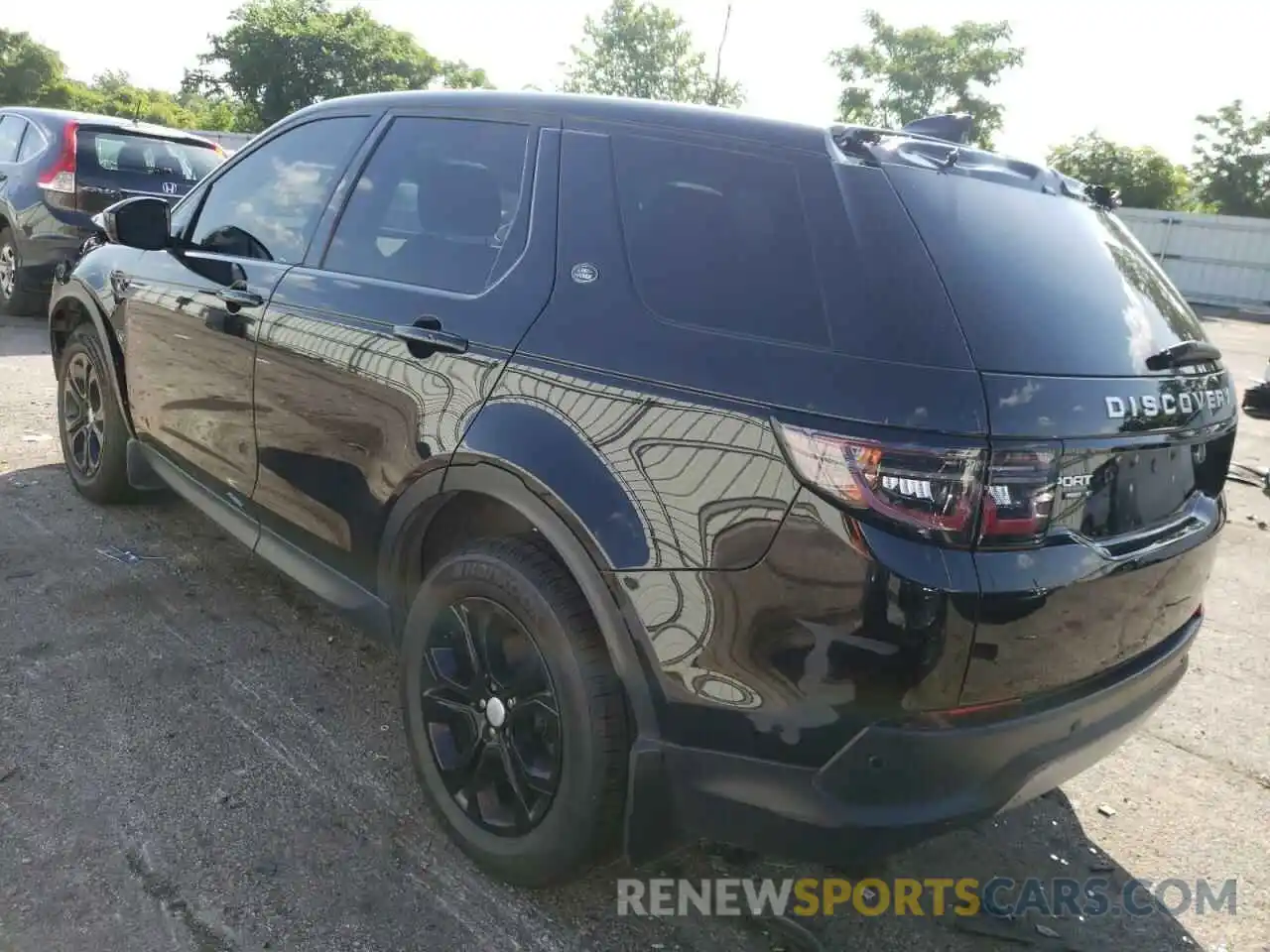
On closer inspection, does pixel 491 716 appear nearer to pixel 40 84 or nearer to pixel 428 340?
pixel 428 340

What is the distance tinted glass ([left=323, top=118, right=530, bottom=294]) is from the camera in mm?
2598

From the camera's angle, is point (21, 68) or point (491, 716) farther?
point (21, 68)

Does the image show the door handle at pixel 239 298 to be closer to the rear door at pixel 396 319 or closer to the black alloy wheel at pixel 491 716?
the rear door at pixel 396 319

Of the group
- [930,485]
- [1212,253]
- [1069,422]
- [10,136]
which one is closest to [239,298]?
[930,485]

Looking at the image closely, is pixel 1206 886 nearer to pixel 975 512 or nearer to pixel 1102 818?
pixel 1102 818

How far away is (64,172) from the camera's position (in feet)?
27.4

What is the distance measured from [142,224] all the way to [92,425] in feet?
4.32

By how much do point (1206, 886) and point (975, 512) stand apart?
162cm

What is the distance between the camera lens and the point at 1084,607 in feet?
6.39

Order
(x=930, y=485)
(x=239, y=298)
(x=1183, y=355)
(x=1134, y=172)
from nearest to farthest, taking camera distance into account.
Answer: (x=930, y=485), (x=1183, y=355), (x=239, y=298), (x=1134, y=172)

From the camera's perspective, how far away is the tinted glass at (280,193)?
3.20 meters

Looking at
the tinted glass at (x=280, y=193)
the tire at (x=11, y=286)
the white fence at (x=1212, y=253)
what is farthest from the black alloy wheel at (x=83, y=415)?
the white fence at (x=1212, y=253)

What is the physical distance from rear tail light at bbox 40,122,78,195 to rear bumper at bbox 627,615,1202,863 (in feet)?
27.5

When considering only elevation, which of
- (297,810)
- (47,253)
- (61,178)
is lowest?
(297,810)
